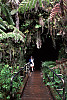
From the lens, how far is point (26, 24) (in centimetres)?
758

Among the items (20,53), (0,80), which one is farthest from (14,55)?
(0,80)

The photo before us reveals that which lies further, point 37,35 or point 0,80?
point 37,35

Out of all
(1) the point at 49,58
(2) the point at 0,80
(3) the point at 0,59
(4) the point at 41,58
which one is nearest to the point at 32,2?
(2) the point at 0,80

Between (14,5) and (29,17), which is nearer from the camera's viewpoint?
(14,5)

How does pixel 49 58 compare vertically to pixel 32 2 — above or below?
below

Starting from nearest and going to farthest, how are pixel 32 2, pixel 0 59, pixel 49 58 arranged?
pixel 32 2 < pixel 0 59 < pixel 49 58

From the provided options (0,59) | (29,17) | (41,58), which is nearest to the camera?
(0,59)

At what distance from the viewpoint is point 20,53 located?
6996 mm

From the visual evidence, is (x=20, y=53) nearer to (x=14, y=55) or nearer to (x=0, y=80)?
(x=14, y=55)

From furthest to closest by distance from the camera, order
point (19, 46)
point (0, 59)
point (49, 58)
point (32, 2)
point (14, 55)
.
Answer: point (49, 58) → point (19, 46) → point (14, 55) → point (0, 59) → point (32, 2)

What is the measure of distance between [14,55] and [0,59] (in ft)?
3.56

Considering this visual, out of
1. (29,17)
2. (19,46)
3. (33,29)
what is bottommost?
(19,46)

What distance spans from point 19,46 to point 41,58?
8134mm

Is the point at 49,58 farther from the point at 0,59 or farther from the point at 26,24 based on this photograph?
the point at 0,59
